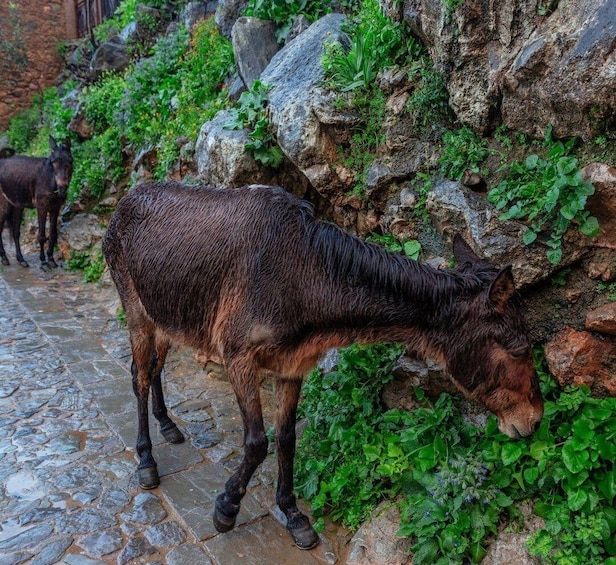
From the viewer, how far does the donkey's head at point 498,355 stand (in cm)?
270

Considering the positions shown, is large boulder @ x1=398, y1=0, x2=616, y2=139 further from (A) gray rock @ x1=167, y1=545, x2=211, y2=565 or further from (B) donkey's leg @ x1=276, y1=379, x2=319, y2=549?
(A) gray rock @ x1=167, y1=545, x2=211, y2=565

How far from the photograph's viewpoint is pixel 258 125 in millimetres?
5082

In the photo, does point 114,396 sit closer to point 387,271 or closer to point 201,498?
point 201,498

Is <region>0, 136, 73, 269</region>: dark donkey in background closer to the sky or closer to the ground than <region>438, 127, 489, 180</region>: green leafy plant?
closer to the ground

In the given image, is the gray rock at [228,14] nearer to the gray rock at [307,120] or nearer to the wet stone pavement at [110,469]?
the gray rock at [307,120]

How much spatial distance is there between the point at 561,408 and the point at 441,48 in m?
2.84

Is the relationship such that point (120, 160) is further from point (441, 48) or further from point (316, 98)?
point (441, 48)

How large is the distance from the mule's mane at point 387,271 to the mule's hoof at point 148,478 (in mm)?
2194

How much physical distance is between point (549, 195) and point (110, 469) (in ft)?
12.8

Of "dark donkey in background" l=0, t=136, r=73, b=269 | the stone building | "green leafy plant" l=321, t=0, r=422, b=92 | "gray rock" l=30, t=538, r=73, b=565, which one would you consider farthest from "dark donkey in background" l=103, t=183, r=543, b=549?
the stone building

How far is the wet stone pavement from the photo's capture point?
10.2 ft

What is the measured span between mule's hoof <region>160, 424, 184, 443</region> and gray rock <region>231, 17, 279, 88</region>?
14.8 ft

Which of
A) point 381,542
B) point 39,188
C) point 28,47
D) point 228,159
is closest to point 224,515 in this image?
point 381,542

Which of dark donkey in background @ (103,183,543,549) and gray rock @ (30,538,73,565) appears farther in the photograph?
gray rock @ (30,538,73,565)
